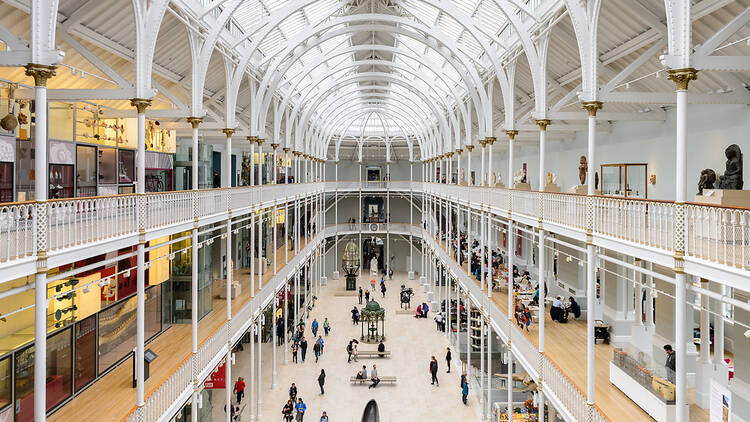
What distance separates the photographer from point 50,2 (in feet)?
24.4

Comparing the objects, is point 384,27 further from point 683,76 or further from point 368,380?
point 683,76

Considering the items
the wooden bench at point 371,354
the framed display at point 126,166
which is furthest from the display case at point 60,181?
the wooden bench at point 371,354

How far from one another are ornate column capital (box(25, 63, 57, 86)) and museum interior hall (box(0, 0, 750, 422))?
0.03 meters

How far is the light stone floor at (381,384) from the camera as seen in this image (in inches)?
812

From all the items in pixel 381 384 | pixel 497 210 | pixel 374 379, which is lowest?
pixel 381 384

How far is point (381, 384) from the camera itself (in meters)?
23.7

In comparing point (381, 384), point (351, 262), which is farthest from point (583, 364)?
point (351, 262)

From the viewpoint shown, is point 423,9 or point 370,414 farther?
point 423,9

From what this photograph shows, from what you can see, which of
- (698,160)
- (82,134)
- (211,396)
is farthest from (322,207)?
(698,160)

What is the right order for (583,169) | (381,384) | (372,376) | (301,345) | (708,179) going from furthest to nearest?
(301,345)
(381,384)
(372,376)
(583,169)
(708,179)

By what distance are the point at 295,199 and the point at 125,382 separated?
18434 millimetres

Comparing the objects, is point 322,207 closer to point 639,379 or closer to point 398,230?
point 398,230

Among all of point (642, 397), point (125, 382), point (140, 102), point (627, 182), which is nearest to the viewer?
point (140, 102)

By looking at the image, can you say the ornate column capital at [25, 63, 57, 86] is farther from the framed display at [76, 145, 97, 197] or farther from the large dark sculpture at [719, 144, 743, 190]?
the large dark sculpture at [719, 144, 743, 190]
